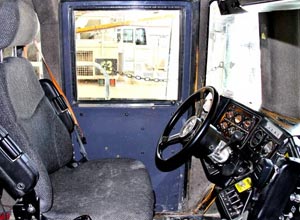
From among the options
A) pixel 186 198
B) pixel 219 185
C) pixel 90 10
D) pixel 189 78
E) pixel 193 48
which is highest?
pixel 90 10

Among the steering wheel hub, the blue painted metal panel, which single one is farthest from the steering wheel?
the blue painted metal panel

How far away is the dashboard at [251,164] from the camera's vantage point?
1.48 metres

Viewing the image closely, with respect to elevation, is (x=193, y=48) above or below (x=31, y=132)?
above

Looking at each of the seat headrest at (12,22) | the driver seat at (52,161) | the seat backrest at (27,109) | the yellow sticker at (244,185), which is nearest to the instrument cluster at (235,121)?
the yellow sticker at (244,185)

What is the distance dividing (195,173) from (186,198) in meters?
0.19

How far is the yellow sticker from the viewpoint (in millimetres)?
1691

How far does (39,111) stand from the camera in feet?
6.39

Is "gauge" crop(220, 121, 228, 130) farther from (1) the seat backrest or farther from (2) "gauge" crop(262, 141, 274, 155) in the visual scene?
(1) the seat backrest

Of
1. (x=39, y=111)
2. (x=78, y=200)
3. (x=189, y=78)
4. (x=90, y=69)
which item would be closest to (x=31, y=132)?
(x=39, y=111)

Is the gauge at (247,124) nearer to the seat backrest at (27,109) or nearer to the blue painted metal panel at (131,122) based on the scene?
the blue painted metal panel at (131,122)

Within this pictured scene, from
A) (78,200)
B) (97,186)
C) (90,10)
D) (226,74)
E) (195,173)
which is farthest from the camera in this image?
(195,173)

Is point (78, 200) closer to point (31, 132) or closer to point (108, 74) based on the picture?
point (31, 132)

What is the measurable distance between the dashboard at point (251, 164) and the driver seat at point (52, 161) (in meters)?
0.36

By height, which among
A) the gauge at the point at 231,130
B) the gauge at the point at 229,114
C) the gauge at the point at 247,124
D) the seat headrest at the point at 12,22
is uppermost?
the seat headrest at the point at 12,22
